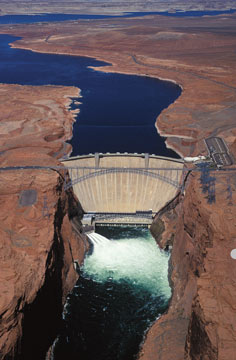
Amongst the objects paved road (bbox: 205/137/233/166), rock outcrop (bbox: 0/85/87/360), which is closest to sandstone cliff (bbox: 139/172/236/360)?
paved road (bbox: 205/137/233/166)

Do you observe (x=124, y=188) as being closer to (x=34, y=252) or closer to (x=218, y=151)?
(x=218, y=151)

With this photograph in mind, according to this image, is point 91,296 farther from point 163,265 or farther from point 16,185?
point 16,185

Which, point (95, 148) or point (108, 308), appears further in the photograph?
point (95, 148)

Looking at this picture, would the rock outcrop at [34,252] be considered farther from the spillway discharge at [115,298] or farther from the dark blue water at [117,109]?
the dark blue water at [117,109]

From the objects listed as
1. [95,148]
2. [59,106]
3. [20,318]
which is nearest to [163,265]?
[20,318]

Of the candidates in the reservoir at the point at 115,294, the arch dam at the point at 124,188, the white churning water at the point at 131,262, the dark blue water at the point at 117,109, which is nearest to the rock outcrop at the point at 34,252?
the reservoir at the point at 115,294

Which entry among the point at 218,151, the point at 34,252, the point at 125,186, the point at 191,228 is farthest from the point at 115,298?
the point at 218,151
